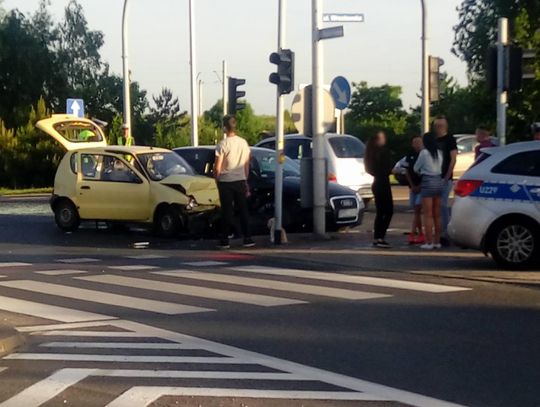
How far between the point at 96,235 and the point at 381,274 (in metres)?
8.52

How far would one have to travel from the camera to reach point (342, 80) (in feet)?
84.9

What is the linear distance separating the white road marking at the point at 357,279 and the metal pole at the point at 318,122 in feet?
10.2

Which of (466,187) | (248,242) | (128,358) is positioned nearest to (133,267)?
(248,242)

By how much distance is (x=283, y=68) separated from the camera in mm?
17844

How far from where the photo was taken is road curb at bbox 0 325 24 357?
30.8ft

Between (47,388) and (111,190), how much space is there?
42.7 feet

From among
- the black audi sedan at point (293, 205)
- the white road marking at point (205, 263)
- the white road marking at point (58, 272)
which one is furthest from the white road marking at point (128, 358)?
the black audi sedan at point (293, 205)

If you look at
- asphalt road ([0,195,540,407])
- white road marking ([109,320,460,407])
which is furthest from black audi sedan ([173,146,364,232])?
white road marking ([109,320,460,407])

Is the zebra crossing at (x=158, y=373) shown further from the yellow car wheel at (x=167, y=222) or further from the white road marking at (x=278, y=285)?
the yellow car wheel at (x=167, y=222)

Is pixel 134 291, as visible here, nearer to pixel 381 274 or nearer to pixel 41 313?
pixel 41 313

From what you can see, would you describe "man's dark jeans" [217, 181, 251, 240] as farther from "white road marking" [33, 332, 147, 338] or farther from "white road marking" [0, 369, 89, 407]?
"white road marking" [0, 369, 89, 407]

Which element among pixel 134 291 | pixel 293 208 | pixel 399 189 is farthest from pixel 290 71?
pixel 399 189

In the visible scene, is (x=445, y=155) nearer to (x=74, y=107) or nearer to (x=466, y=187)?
(x=466, y=187)

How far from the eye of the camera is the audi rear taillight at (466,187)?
47.0ft
